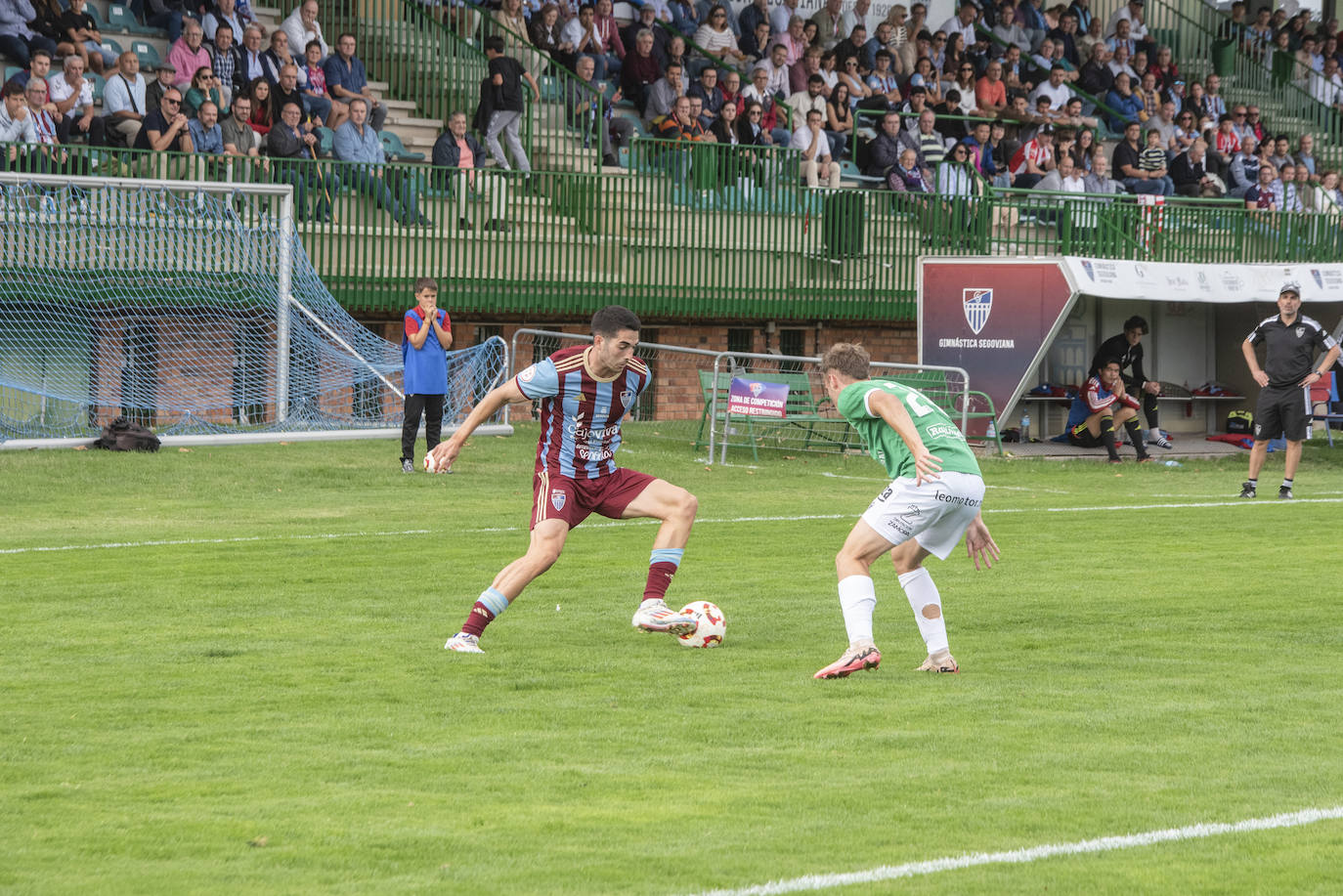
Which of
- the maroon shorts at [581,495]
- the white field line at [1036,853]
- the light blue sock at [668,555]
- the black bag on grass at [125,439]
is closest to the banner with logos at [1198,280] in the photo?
the black bag on grass at [125,439]

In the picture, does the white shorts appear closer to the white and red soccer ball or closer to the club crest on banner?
the white and red soccer ball

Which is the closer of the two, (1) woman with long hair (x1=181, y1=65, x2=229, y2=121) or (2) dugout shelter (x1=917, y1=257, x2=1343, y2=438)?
(1) woman with long hair (x1=181, y1=65, x2=229, y2=121)

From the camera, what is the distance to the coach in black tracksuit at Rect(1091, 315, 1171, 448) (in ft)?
78.0

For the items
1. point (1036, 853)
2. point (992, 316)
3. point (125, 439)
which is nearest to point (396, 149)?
point (125, 439)

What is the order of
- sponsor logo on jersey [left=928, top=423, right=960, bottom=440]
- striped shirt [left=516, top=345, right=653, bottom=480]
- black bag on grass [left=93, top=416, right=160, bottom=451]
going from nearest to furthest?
sponsor logo on jersey [left=928, top=423, right=960, bottom=440], striped shirt [left=516, top=345, right=653, bottom=480], black bag on grass [left=93, top=416, right=160, bottom=451]

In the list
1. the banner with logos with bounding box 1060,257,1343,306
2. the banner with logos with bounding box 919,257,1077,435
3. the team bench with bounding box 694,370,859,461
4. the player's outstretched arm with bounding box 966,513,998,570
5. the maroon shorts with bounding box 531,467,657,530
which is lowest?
the player's outstretched arm with bounding box 966,513,998,570

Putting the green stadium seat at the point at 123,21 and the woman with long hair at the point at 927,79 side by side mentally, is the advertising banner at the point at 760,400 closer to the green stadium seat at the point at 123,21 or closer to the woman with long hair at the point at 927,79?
the green stadium seat at the point at 123,21

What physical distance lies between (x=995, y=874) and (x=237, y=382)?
16667 mm

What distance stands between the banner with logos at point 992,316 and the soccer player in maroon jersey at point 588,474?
14.0 meters

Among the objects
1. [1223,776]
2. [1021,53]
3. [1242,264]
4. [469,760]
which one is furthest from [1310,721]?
[1021,53]

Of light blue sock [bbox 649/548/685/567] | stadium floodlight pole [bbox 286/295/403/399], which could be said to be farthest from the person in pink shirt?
light blue sock [bbox 649/548/685/567]

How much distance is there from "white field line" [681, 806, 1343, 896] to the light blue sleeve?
4.31m

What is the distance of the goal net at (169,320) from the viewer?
1923 cm

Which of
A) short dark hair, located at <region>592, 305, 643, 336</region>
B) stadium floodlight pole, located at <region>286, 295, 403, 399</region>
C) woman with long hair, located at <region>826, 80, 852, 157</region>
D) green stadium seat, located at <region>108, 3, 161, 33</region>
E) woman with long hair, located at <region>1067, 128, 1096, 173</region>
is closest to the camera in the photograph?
short dark hair, located at <region>592, 305, 643, 336</region>
